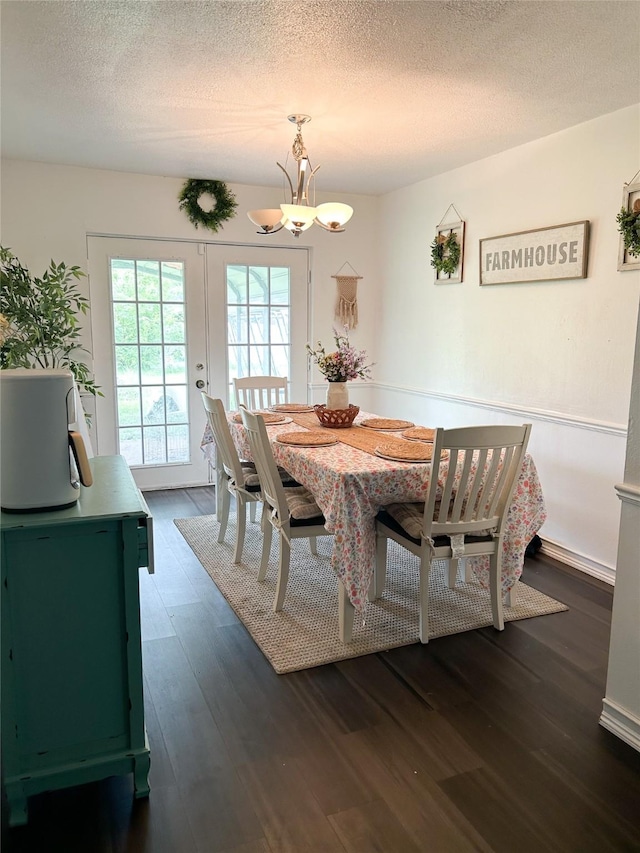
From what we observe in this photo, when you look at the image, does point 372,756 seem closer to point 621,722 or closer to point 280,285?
point 621,722

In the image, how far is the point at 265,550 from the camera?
3.13 metres

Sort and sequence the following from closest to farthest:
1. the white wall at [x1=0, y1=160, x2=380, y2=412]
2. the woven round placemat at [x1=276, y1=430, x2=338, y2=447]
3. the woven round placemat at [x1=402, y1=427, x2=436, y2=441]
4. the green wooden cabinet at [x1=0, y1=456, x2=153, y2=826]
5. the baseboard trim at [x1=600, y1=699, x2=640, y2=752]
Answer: the green wooden cabinet at [x1=0, y1=456, x2=153, y2=826] < the baseboard trim at [x1=600, y1=699, x2=640, y2=752] < the woven round placemat at [x1=276, y1=430, x2=338, y2=447] < the woven round placemat at [x1=402, y1=427, x2=436, y2=441] < the white wall at [x1=0, y1=160, x2=380, y2=412]

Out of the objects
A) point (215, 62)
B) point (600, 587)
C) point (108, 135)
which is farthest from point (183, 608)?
point (108, 135)

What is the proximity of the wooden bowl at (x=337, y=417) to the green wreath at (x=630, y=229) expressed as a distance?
1.63 metres

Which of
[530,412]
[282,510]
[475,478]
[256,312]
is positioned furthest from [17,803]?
[256,312]

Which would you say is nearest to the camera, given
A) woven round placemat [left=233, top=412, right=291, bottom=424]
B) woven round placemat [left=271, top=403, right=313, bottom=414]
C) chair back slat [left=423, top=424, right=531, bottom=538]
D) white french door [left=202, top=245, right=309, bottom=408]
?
chair back slat [left=423, top=424, right=531, bottom=538]

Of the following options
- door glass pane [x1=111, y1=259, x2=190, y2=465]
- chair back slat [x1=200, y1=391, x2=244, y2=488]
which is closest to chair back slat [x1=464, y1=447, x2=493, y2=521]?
chair back slat [x1=200, y1=391, x2=244, y2=488]

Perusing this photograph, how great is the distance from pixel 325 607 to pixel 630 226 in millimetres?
2439

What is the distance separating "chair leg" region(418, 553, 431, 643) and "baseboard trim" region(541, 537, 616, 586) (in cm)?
124

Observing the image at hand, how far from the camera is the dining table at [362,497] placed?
2.45 metres

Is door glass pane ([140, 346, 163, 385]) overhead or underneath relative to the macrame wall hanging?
underneath

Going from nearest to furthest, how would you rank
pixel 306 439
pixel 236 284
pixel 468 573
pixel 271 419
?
pixel 306 439, pixel 468 573, pixel 271 419, pixel 236 284

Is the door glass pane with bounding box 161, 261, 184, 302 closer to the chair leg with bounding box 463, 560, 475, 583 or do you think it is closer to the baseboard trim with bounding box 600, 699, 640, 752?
the chair leg with bounding box 463, 560, 475, 583

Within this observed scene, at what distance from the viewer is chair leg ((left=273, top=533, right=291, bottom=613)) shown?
279 centimetres
